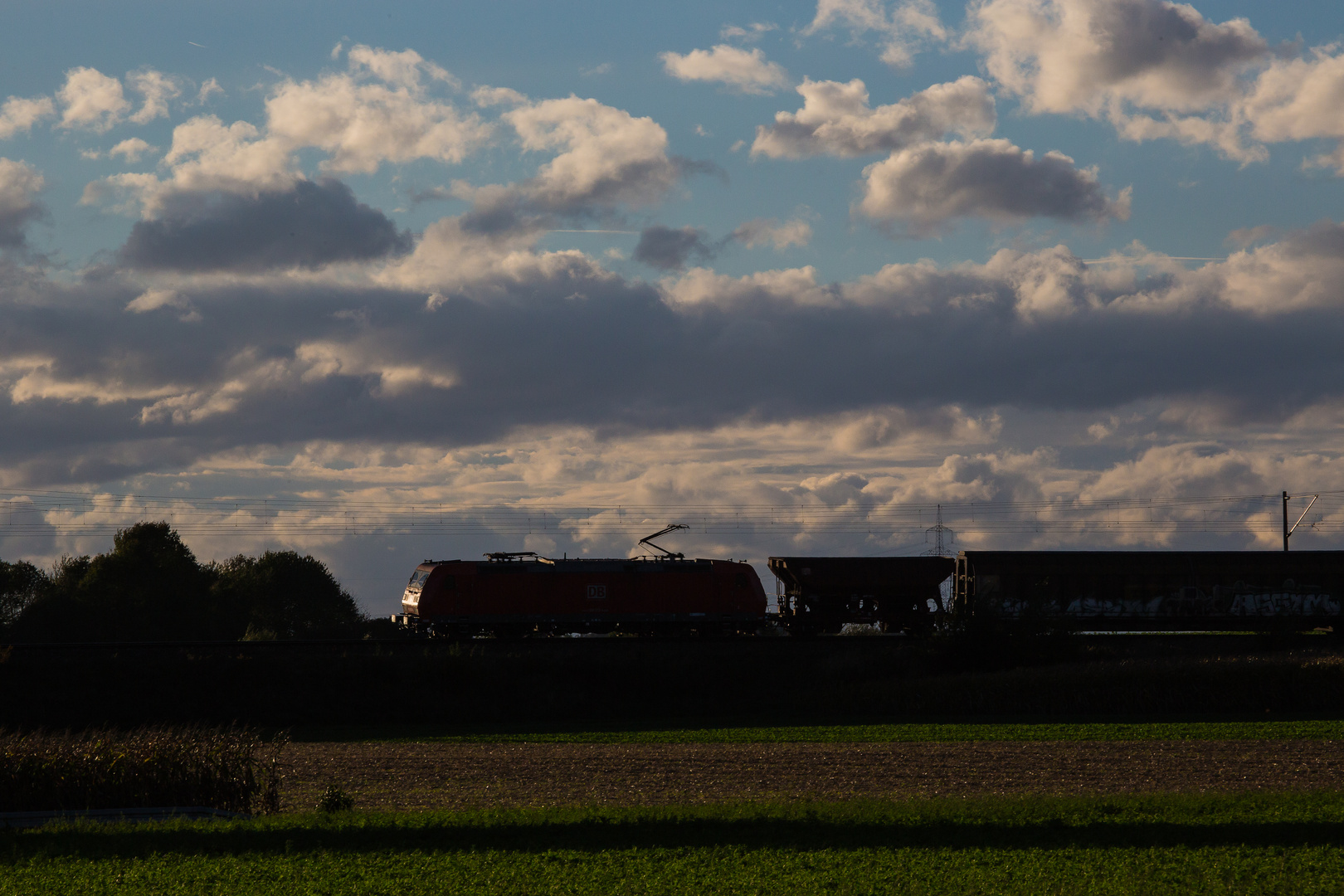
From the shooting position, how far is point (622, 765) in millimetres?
23781

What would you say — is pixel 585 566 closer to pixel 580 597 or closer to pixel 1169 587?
pixel 580 597

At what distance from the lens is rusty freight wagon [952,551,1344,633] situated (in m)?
47.4

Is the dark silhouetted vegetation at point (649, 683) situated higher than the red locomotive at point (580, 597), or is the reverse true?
the red locomotive at point (580, 597)

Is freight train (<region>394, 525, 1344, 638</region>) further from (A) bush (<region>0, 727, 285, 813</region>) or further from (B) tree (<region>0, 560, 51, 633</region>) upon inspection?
(B) tree (<region>0, 560, 51, 633</region>)

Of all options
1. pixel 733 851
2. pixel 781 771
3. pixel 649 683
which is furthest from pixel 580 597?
pixel 733 851

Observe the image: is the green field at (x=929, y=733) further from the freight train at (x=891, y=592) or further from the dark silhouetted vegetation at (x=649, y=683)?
the freight train at (x=891, y=592)

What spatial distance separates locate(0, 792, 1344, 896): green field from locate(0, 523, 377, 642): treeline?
56.6 m

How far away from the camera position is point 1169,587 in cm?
4772

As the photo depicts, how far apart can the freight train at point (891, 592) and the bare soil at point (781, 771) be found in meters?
17.1

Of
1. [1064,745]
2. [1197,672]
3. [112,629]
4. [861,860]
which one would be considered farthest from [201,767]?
[112,629]

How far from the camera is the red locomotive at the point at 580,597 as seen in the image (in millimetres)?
45312

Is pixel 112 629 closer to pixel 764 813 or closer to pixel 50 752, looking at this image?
pixel 50 752

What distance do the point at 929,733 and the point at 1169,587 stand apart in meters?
23.4

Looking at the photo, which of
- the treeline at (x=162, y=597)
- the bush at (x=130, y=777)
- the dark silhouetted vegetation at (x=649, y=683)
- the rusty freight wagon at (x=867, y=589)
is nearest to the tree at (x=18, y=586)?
the treeline at (x=162, y=597)
